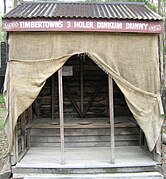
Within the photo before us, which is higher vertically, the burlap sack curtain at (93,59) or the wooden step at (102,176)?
the burlap sack curtain at (93,59)

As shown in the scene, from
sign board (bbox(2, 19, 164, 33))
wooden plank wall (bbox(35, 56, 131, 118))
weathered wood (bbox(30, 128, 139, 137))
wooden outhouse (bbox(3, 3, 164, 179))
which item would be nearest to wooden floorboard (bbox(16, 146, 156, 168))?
wooden outhouse (bbox(3, 3, 164, 179))

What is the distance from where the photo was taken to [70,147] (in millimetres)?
6852

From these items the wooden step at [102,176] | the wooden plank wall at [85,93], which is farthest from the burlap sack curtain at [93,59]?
the wooden plank wall at [85,93]

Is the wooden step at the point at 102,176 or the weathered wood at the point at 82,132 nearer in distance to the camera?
the wooden step at the point at 102,176

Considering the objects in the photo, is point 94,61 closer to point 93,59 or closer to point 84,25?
point 93,59

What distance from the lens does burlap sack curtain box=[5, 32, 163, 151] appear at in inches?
206

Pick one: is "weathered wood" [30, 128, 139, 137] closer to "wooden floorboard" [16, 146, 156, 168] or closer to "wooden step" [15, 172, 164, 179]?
"wooden floorboard" [16, 146, 156, 168]

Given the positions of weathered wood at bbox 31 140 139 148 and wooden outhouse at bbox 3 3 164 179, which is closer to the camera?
wooden outhouse at bbox 3 3 164 179

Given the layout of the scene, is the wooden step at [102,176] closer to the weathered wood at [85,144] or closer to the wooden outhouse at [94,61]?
the wooden outhouse at [94,61]

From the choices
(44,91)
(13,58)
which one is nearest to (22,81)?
(13,58)

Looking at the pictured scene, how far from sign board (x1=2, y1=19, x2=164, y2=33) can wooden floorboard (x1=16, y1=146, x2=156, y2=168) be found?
2.50 m

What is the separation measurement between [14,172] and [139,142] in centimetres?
310

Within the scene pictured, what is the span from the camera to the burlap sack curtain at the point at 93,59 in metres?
5.23

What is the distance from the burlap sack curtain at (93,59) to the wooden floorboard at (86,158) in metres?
0.57
